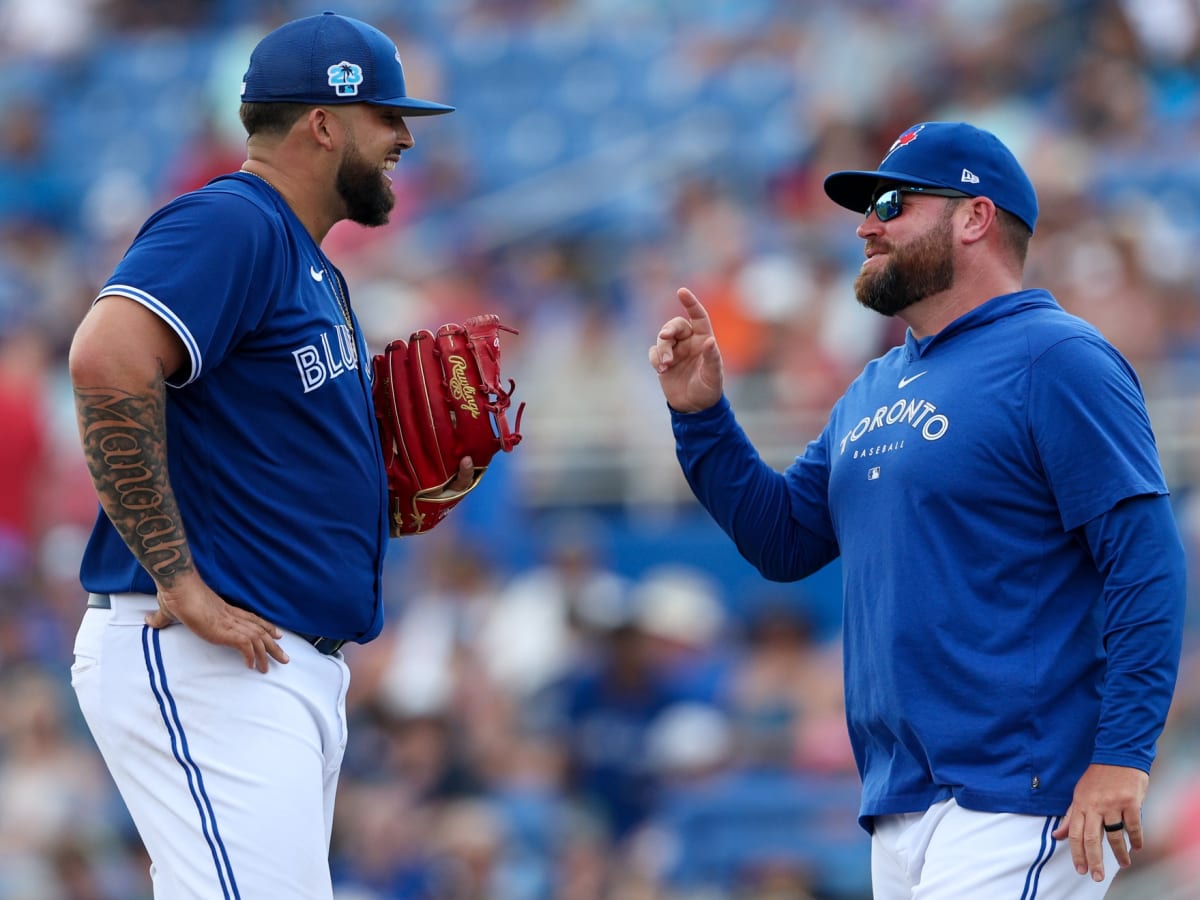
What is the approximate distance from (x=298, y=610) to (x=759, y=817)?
12.2ft

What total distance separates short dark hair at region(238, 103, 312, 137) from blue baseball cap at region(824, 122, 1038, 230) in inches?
46.4

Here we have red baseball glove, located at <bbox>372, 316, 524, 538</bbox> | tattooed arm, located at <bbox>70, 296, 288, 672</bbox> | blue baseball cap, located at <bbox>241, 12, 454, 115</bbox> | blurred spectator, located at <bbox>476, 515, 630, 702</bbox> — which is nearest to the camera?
tattooed arm, located at <bbox>70, 296, 288, 672</bbox>

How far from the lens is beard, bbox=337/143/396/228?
12.3 feet

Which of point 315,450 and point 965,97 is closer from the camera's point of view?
point 315,450

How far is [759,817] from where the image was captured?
6.93 metres

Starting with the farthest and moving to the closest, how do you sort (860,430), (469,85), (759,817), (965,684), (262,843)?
(469,85) → (759,817) → (860,430) → (965,684) → (262,843)

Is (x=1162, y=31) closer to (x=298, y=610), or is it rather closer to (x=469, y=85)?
(x=469, y=85)

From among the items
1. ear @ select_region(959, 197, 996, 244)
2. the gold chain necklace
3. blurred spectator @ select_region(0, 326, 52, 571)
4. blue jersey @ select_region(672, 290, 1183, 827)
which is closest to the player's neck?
the gold chain necklace

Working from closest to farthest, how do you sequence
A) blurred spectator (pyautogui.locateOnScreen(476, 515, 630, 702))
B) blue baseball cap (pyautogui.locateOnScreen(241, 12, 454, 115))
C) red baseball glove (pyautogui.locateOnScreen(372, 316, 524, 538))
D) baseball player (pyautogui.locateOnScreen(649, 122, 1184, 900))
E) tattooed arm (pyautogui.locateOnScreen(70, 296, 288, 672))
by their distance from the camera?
tattooed arm (pyautogui.locateOnScreen(70, 296, 288, 672))
baseball player (pyautogui.locateOnScreen(649, 122, 1184, 900))
blue baseball cap (pyautogui.locateOnScreen(241, 12, 454, 115))
red baseball glove (pyautogui.locateOnScreen(372, 316, 524, 538))
blurred spectator (pyautogui.locateOnScreen(476, 515, 630, 702))

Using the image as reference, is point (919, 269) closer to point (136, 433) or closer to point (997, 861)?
point (997, 861)

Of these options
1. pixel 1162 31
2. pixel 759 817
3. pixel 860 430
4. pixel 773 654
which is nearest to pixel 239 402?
pixel 860 430

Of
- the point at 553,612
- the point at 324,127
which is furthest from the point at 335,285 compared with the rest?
the point at 553,612

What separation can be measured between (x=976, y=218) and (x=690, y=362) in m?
0.71

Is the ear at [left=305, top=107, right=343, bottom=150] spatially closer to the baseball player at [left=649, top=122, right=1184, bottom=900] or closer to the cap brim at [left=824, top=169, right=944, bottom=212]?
the baseball player at [left=649, top=122, right=1184, bottom=900]
